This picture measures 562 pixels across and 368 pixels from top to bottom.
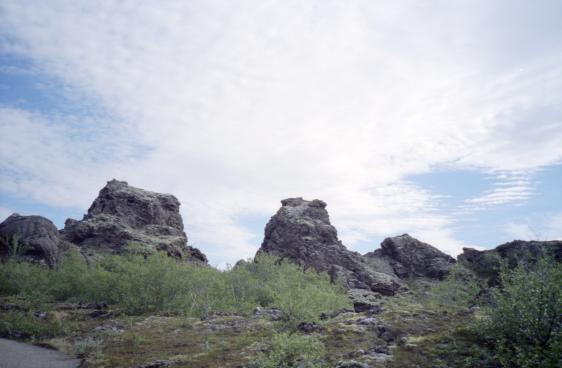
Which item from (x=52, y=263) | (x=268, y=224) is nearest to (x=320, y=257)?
(x=268, y=224)

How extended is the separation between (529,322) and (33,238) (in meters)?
74.8

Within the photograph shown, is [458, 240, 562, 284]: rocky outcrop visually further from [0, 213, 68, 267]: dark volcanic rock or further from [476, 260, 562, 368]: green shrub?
[0, 213, 68, 267]: dark volcanic rock

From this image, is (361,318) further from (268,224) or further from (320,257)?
(268,224)

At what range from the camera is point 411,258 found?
11069cm

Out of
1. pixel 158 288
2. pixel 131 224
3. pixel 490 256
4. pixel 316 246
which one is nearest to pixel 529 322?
pixel 158 288

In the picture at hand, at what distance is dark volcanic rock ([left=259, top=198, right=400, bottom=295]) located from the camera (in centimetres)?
9019

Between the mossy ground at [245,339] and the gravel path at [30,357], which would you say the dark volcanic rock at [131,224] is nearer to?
the mossy ground at [245,339]

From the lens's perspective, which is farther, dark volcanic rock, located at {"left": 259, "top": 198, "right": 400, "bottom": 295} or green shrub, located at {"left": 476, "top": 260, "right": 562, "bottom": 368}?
dark volcanic rock, located at {"left": 259, "top": 198, "right": 400, "bottom": 295}

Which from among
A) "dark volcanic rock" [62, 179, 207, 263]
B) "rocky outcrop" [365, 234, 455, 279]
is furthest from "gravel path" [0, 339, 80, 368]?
"rocky outcrop" [365, 234, 455, 279]

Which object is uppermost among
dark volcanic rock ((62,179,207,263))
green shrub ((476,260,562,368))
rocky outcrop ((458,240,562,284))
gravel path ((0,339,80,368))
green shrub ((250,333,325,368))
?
dark volcanic rock ((62,179,207,263))

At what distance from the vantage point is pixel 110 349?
824 inches

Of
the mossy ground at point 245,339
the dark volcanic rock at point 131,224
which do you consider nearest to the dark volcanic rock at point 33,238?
the dark volcanic rock at point 131,224

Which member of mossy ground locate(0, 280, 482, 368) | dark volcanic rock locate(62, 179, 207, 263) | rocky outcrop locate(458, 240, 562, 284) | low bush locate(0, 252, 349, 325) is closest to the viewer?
mossy ground locate(0, 280, 482, 368)

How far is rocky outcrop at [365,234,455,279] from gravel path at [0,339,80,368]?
308ft
